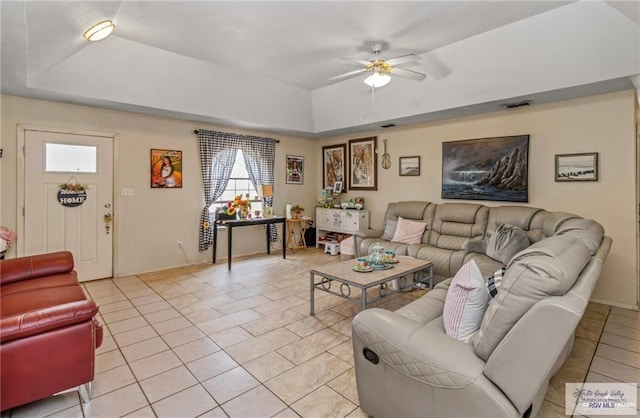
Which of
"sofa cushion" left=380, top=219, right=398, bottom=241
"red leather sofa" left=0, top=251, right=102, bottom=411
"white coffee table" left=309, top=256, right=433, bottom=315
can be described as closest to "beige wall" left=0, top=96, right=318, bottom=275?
"red leather sofa" left=0, top=251, right=102, bottom=411

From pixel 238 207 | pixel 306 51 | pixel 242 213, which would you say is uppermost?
pixel 306 51

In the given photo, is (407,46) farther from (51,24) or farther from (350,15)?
(51,24)

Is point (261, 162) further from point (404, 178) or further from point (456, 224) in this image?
point (456, 224)

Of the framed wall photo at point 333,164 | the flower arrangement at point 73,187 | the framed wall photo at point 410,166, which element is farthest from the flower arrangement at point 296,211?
the flower arrangement at point 73,187

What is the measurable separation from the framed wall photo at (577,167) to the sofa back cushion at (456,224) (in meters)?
0.94

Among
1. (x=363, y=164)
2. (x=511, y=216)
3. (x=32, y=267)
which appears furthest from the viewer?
(x=363, y=164)

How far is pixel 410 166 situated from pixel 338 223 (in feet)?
5.81

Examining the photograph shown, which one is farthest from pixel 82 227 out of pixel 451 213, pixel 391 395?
pixel 451 213

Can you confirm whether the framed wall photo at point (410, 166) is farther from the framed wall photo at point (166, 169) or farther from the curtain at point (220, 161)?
the framed wall photo at point (166, 169)

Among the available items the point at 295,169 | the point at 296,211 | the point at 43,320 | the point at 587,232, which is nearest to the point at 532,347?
the point at 587,232

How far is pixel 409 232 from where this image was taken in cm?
468

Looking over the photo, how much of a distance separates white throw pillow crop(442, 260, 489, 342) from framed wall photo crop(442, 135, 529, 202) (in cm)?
314

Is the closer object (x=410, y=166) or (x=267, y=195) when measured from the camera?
(x=410, y=166)

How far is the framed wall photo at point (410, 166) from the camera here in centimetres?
533
